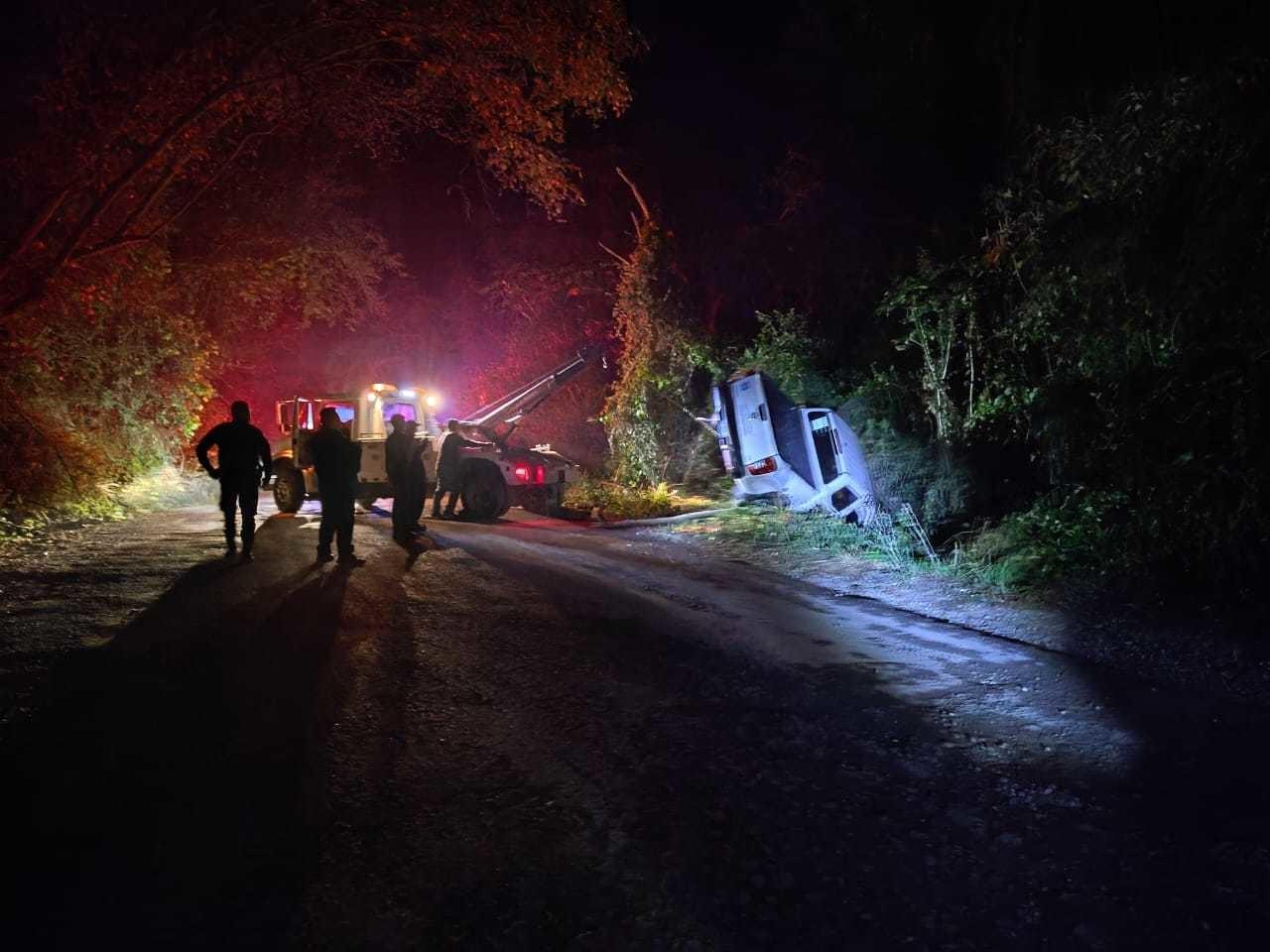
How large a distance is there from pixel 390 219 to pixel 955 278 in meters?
22.2

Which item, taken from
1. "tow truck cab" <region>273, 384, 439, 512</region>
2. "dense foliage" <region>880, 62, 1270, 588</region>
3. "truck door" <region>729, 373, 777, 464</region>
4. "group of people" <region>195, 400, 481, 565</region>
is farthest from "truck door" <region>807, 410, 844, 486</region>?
"tow truck cab" <region>273, 384, 439, 512</region>

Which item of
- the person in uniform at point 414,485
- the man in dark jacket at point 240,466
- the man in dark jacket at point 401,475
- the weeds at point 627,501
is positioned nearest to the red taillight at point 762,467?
the weeds at point 627,501

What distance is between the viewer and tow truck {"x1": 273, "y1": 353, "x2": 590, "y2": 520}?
13.9 metres

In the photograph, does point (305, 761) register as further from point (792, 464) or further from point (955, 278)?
point (955, 278)

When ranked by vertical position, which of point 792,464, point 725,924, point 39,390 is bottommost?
point 725,924

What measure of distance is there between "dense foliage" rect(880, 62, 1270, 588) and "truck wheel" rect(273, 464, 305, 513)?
11090 millimetres

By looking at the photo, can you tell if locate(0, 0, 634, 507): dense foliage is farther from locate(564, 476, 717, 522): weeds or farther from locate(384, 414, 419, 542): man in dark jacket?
locate(564, 476, 717, 522): weeds

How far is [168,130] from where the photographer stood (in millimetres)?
10203

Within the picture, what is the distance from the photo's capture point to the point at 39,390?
1436 centimetres

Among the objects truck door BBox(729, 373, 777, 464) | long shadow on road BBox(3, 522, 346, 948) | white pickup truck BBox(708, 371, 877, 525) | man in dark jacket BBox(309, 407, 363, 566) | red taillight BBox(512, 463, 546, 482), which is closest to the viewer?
long shadow on road BBox(3, 522, 346, 948)

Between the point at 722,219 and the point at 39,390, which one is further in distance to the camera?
the point at 722,219

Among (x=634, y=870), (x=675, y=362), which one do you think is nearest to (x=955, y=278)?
(x=675, y=362)

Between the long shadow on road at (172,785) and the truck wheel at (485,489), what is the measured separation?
8135mm

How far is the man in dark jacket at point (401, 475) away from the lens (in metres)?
10.5
